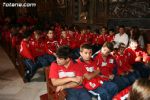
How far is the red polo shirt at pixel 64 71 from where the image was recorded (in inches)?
143

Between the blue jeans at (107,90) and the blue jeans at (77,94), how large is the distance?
0.31 m

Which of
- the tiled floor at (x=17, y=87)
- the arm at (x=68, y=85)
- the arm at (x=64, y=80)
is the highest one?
the arm at (x=64, y=80)

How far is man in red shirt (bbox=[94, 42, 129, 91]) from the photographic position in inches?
172

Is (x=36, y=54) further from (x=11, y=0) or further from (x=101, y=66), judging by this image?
(x=11, y=0)

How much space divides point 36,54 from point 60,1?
7.80 meters

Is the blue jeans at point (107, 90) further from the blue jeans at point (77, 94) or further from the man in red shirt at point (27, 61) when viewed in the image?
the man in red shirt at point (27, 61)

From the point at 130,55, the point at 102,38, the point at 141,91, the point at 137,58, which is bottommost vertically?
the point at 102,38

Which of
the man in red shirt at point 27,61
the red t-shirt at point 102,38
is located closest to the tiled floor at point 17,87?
the man in red shirt at point 27,61

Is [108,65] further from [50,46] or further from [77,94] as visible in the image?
[50,46]

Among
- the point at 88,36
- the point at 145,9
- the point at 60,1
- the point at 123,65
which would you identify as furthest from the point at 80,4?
the point at 123,65

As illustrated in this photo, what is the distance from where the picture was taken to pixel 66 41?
7699 mm

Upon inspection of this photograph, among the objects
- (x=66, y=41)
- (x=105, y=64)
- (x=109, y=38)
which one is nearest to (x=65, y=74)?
(x=105, y=64)

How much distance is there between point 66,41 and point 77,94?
4.15 m

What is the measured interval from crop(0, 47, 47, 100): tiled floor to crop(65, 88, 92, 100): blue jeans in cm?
187
